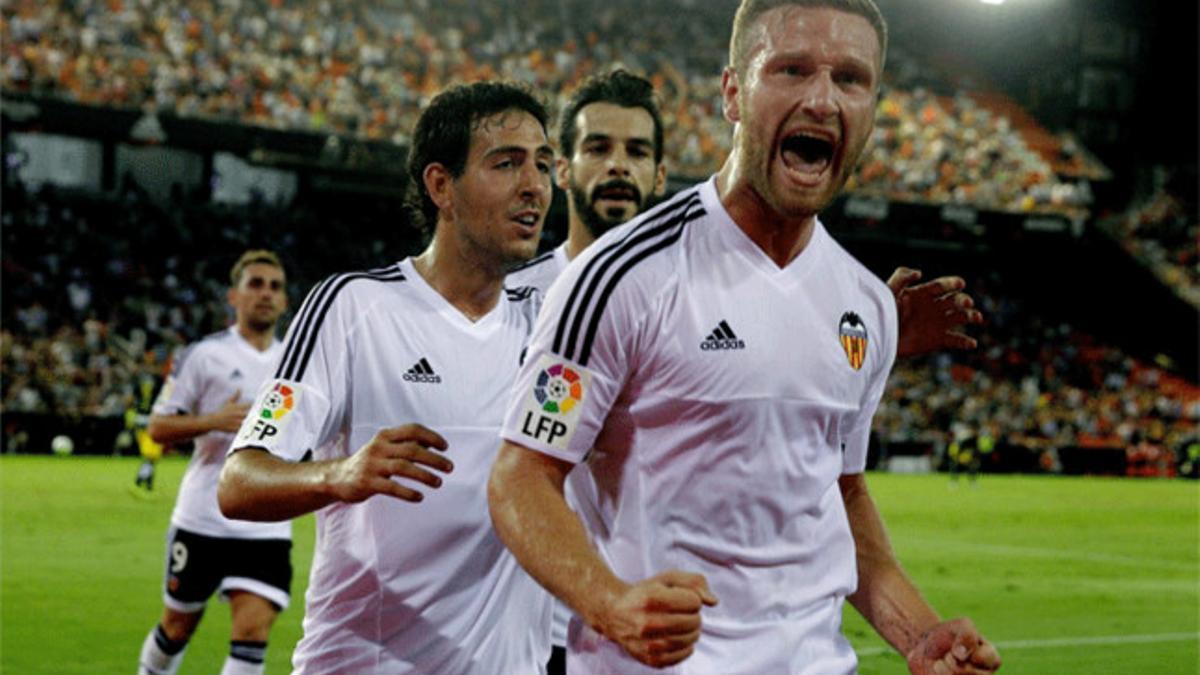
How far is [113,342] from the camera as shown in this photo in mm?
30141

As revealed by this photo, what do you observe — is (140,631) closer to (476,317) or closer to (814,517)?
(476,317)

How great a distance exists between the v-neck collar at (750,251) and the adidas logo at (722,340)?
19 cm

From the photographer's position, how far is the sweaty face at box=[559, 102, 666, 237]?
590 cm

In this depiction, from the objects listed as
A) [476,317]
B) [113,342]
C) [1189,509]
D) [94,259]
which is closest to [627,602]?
[476,317]

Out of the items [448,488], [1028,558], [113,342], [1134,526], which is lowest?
[113,342]

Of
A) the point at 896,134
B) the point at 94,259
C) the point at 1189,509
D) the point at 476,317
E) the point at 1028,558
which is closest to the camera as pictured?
the point at 476,317

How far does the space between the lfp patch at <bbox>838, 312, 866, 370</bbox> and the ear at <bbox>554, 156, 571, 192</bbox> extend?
9.79 feet

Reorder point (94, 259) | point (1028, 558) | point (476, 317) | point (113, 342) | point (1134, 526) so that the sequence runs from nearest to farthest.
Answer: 1. point (476, 317)
2. point (1028, 558)
3. point (1134, 526)
4. point (113, 342)
5. point (94, 259)

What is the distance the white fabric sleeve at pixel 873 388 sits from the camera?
336cm

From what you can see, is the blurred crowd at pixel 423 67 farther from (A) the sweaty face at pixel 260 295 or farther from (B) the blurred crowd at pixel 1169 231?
(A) the sweaty face at pixel 260 295

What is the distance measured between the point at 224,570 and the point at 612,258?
5.89 metres

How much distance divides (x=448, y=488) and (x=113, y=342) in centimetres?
2747

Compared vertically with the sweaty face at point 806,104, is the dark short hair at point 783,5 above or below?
above

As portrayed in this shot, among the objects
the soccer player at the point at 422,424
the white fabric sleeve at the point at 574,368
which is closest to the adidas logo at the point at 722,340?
the white fabric sleeve at the point at 574,368
